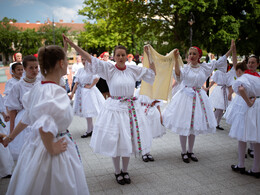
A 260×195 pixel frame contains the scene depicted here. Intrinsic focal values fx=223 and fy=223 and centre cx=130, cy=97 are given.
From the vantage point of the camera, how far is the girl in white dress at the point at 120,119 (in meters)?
3.47

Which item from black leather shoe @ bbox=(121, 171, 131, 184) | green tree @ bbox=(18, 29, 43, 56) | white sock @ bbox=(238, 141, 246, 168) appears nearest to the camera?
black leather shoe @ bbox=(121, 171, 131, 184)

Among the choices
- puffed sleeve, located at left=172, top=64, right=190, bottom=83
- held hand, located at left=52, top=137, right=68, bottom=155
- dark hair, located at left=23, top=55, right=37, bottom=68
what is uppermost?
dark hair, located at left=23, top=55, right=37, bottom=68

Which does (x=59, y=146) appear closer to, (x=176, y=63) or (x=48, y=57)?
(x=48, y=57)

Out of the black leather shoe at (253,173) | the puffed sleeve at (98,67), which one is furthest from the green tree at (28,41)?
the black leather shoe at (253,173)

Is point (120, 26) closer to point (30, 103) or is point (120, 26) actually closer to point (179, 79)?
point (179, 79)

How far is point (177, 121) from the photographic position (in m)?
4.51

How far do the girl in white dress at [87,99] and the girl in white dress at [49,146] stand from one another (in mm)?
4062

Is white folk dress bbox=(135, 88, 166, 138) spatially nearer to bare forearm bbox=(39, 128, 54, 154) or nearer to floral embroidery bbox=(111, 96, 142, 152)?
floral embroidery bbox=(111, 96, 142, 152)

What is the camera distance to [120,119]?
11.5 ft

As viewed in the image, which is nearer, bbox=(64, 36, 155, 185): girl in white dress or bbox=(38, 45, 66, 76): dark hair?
bbox=(38, 45, 66, 76): dark hair

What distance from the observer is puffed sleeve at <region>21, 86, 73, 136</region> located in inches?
72.8

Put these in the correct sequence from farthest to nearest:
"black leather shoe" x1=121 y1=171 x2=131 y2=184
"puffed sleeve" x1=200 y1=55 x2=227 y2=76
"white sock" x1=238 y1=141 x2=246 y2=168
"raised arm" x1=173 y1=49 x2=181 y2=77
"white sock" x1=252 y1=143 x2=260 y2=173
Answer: "puffed sleeve" x1=200 y1=55 x2=227 y2=76
"raised arm" x1=173 y1=49 x2=181 y2=77
"white sock" x1=238 y1=141 x2=246 y2=168
"white sock" x1=252 y1=143 x2=260 y2=173
"black leather shoe" x1=121 y1=171 x2=131 y2=184

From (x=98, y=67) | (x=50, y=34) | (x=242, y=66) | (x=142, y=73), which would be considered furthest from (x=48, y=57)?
(x=50, y=34)

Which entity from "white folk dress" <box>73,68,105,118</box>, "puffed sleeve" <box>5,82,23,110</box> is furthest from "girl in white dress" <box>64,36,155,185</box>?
"white folk dress" <box>73,68,105,118</box>
